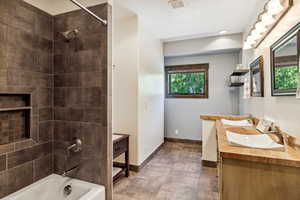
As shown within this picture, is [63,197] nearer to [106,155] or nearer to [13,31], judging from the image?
[106,155]

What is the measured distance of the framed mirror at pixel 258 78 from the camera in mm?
2172

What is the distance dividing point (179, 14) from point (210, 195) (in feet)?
9.06

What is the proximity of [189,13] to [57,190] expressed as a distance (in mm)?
3054

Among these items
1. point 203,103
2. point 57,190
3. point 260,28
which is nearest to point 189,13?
point 260,28

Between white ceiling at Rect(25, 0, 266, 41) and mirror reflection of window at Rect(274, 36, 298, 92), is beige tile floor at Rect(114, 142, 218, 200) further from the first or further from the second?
white ceiling at Rect(25, 0, 266, 41)

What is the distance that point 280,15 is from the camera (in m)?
1.60

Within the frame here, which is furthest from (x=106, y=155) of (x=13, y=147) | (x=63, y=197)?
(x=13, y=147)

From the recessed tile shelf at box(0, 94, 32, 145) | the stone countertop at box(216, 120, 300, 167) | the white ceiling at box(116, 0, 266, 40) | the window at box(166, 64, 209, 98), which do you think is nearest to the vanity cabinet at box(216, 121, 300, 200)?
the stone countertop at box(216, 120, 300, 167)

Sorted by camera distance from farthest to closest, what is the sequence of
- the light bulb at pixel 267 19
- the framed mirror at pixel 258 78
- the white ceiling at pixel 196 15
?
the white ceiling at pixel 196 15, the framed mirror at pixel 258 78, the light bulb at pixel 267 19

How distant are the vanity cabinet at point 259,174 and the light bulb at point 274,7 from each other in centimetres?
131

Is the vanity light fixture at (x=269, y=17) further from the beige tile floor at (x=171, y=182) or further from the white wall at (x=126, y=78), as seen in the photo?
the beige tile floor at (x=171, y=182)

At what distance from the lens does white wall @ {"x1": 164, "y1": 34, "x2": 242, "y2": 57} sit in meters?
3.64

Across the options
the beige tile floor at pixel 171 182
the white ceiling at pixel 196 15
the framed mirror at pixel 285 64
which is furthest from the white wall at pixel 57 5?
the beige tile floor at pixel 171 182

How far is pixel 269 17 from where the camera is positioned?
1770mm
